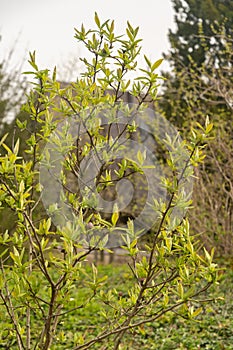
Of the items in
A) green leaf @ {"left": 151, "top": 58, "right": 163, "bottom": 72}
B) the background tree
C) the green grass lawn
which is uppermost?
the background tree

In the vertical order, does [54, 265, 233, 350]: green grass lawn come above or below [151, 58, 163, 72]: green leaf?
below

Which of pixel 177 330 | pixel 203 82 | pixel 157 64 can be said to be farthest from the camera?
pixel 203 82

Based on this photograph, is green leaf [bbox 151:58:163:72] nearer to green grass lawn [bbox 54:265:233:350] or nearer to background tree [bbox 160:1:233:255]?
green grass lawn [bbox 54:265:233:350]

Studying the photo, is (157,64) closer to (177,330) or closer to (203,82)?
(177,330)

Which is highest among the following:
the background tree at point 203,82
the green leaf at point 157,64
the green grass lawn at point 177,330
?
the background tree at point 203,82

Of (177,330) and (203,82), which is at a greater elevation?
(203,82)

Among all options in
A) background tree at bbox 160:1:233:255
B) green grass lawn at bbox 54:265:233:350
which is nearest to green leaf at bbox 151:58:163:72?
green grass lawn at bbox 54:265:233:350

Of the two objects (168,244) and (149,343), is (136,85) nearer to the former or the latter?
(168,244)

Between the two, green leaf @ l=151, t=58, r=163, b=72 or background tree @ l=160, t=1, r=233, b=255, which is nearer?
green leaf @ l=151, t=58, r=163, b=72

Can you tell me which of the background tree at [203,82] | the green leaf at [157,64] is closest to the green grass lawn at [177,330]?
the background tree at [203,82]

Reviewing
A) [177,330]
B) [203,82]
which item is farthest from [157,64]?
[203,82]

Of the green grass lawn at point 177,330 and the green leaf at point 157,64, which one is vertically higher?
the green leaf at point 157,64

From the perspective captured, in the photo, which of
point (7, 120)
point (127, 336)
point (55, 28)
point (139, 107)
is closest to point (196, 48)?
point (55, 28)

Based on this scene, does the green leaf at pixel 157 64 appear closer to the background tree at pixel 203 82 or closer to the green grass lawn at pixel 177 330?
the green grass lawn at pixel 177 330
